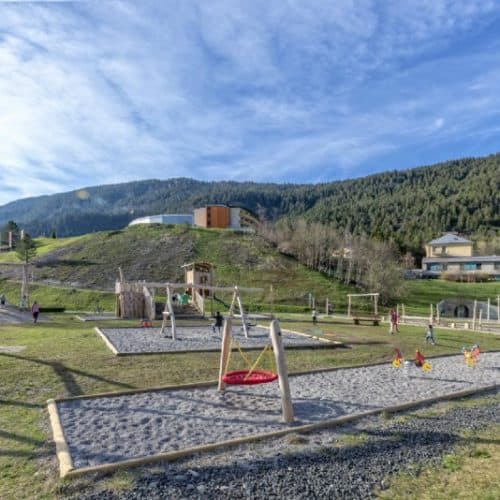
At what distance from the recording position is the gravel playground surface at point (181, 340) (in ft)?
51.6

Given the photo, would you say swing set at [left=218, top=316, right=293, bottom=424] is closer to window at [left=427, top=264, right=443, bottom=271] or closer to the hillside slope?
the hillside slope

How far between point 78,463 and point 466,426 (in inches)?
249

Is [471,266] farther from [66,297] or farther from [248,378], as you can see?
[248,378]

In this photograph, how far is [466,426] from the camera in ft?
24.9

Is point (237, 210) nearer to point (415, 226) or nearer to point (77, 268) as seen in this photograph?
point (77, 268)

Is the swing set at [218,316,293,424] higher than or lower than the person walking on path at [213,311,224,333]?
higher

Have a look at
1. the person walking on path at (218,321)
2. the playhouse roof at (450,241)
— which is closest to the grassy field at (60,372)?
the person walking on path at (218,321)

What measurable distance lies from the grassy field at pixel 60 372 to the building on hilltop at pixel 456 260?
7462 centimetres

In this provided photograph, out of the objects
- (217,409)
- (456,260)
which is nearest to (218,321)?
(217,409)

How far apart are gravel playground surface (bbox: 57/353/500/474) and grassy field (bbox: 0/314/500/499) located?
531 mm

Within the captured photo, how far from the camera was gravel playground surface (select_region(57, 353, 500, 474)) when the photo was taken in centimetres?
653

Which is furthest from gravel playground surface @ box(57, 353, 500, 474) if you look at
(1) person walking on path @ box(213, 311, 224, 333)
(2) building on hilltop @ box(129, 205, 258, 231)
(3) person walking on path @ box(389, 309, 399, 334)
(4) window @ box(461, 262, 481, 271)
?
(4) window @ box(461, 262, 481, 271)

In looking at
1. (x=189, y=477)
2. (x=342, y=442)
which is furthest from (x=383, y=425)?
(x=189, y=477)

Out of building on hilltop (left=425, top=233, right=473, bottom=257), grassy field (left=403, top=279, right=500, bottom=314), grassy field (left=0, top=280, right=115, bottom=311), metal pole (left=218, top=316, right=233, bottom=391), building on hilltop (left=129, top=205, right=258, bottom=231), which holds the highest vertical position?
building on hilltop (left=129, top=205, right=258, bottom=231)
